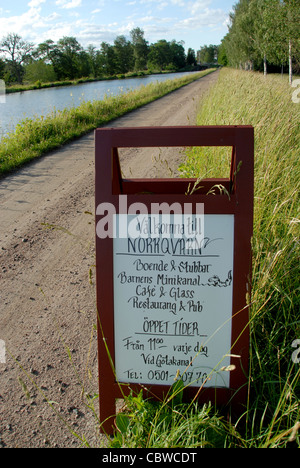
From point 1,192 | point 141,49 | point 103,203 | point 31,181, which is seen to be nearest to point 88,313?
point 103,203

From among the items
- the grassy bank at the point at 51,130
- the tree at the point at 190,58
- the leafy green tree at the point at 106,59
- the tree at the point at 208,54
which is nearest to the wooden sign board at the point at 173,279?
the grassy bank at the point at 51,130

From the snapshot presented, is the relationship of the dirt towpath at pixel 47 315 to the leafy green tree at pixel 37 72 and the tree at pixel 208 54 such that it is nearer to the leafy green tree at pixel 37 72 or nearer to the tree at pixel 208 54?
the leafy green tree at pixel 37 72

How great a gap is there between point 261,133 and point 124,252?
299 centimetres

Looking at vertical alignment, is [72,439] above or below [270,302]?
below

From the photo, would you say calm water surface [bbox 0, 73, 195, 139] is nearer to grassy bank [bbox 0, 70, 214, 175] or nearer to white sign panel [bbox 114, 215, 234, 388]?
grassy bank [bbox 0, 70, 214, 175]

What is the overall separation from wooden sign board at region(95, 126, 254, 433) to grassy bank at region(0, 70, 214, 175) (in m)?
6.32

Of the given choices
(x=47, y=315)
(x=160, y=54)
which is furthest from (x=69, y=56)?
(x=47, y=315)

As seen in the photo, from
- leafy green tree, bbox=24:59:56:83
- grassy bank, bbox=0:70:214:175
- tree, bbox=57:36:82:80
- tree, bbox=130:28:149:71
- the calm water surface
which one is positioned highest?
tree, bbox=130:28:149:71

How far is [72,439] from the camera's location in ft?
6.67

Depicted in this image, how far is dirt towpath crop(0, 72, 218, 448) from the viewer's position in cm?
213

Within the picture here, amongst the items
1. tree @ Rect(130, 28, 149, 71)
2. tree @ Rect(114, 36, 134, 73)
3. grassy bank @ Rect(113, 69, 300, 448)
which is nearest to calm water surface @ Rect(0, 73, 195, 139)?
grassy bank @ Rect(113, 69, 300, 448)

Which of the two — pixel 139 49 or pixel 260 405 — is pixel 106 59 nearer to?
pixel 139 49

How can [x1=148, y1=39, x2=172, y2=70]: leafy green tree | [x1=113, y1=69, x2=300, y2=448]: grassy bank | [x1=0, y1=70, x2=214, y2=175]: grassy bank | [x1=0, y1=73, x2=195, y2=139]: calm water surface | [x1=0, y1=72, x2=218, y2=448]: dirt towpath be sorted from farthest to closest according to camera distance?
[x1=148, y1=39, x2=172, y2=70]: leafy green tree < [x1=0, y1=73, x2=195, y2=139]: calm water surface < [x1=0, y1=70, x2=214, y2=175]: grassy bank < [x1=0, y1=72, x2=218, y2=448]: dirt towpath < [x1=113, y1=69, x2=300, y2=448]: grassy bank

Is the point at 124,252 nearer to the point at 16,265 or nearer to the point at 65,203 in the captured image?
the point at 16,265
